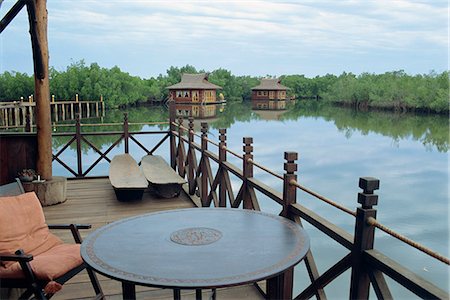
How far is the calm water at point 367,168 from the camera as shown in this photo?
347 inches

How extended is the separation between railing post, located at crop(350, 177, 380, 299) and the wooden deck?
1129 millimetres

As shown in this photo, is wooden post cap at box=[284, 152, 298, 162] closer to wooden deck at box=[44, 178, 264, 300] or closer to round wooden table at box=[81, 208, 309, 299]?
round wooden table at box=[81, 208, 309, 299]

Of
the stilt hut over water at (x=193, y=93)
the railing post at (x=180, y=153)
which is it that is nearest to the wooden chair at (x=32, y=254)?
the railing post at (x=180, y=153)

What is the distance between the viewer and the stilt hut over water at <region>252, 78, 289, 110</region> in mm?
54156

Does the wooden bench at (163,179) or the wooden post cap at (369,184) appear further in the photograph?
the wooden bench at (163,179)

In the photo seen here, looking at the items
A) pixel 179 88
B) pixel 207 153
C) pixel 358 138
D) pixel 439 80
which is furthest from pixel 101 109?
pixel 207 153

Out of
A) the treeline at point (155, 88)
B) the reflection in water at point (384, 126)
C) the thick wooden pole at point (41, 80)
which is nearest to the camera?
the thick wooden pole at point (41, 80)

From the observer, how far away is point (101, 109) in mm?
37312

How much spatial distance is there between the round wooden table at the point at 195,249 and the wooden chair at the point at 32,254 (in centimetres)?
34

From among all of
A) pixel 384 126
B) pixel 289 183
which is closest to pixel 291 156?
pixel 289 183

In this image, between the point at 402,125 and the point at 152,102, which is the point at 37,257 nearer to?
the point at 402,125

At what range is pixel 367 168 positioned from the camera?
742 inches

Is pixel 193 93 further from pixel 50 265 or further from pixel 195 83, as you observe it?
pixel 50 265

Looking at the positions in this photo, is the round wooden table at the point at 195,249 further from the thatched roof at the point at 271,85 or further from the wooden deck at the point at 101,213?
the thatched roof at the point at 271,85
